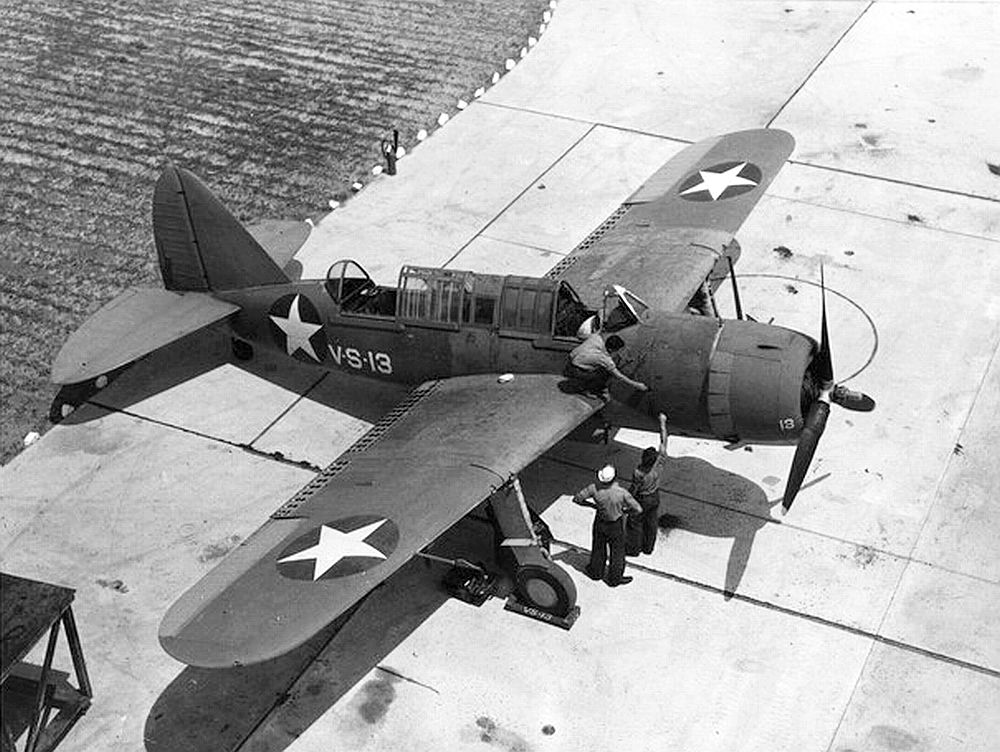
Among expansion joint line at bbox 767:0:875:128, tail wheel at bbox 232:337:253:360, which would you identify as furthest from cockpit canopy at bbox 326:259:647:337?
expansion joint line at bbox 767:0:875:128

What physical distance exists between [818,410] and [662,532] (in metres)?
1.87

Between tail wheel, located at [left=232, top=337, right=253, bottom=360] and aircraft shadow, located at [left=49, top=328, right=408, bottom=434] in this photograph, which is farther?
tail wheel, located at [left=232, top=337, right=253, bottom=360]

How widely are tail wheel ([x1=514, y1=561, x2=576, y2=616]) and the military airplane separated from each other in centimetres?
2

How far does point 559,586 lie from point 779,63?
A: 496 inches

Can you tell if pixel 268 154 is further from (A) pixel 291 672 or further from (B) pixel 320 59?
(A) pixel 291 672

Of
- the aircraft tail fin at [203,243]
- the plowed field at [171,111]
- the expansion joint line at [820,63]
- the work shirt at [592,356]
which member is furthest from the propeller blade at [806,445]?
the expansion joint line at [820,63]

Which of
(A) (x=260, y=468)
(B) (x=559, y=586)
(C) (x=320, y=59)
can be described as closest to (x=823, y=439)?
(B) (x=559, y=586)

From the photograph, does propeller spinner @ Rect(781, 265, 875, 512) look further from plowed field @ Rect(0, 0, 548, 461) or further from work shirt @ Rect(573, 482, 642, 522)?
plowed field @ Rect(0, 0, 548, 461)

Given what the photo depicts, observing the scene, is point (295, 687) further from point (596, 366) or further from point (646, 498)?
point (596, 366)

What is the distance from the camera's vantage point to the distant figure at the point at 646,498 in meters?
11.0

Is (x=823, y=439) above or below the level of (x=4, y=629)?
below

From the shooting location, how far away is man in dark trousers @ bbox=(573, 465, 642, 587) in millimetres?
10703

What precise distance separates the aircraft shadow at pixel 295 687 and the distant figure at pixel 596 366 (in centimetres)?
222

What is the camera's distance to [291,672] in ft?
34.5
